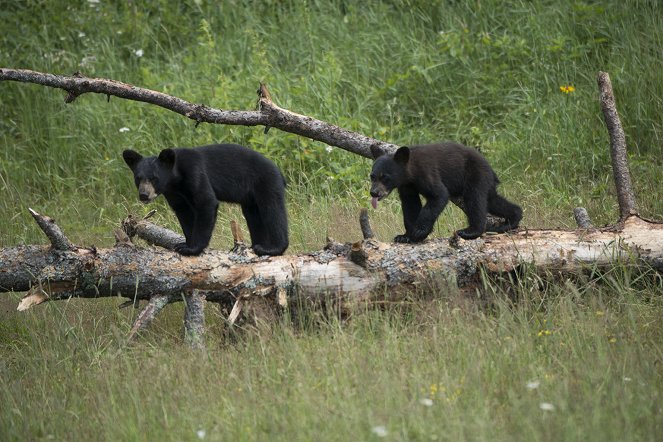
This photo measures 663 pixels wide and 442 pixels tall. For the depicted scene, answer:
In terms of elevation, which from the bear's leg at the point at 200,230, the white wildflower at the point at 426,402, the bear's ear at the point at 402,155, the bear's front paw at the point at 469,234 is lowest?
the white wildflower at the point at 426,402

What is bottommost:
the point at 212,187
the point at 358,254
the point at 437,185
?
the point at 358,254

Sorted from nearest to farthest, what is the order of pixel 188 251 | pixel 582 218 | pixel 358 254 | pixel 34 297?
1. pixel 34 297
2. pixel 358 254
3. pixel 188 251
4. pixel 582 218

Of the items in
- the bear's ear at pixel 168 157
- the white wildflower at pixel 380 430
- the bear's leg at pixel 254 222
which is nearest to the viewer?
the white wildflower at pixel 380 430

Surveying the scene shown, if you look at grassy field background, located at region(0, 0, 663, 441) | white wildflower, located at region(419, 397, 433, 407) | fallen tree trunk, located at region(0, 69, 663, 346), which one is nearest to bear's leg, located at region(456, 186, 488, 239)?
fallen tree trunk, located at region(0, 69, 663, 346)

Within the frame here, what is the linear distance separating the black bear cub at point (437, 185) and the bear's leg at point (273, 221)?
2.22 ft

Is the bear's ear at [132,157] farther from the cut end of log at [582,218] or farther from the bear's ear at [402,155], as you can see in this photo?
the cut end of log at [582,218]

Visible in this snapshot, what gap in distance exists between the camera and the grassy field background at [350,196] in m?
4.12

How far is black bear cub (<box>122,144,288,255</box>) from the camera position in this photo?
576 centimetres

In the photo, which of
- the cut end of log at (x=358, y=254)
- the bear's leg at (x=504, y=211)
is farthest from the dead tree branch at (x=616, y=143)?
the cut end of log at (x=358, y=254)

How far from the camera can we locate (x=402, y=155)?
6008 millimetres

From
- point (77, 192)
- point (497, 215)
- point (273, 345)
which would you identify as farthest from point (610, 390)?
point (77, 192)

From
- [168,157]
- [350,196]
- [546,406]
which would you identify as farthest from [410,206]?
[546,406]

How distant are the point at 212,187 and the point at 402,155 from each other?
1353 mm

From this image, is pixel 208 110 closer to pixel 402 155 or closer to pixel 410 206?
pixel 402 155
